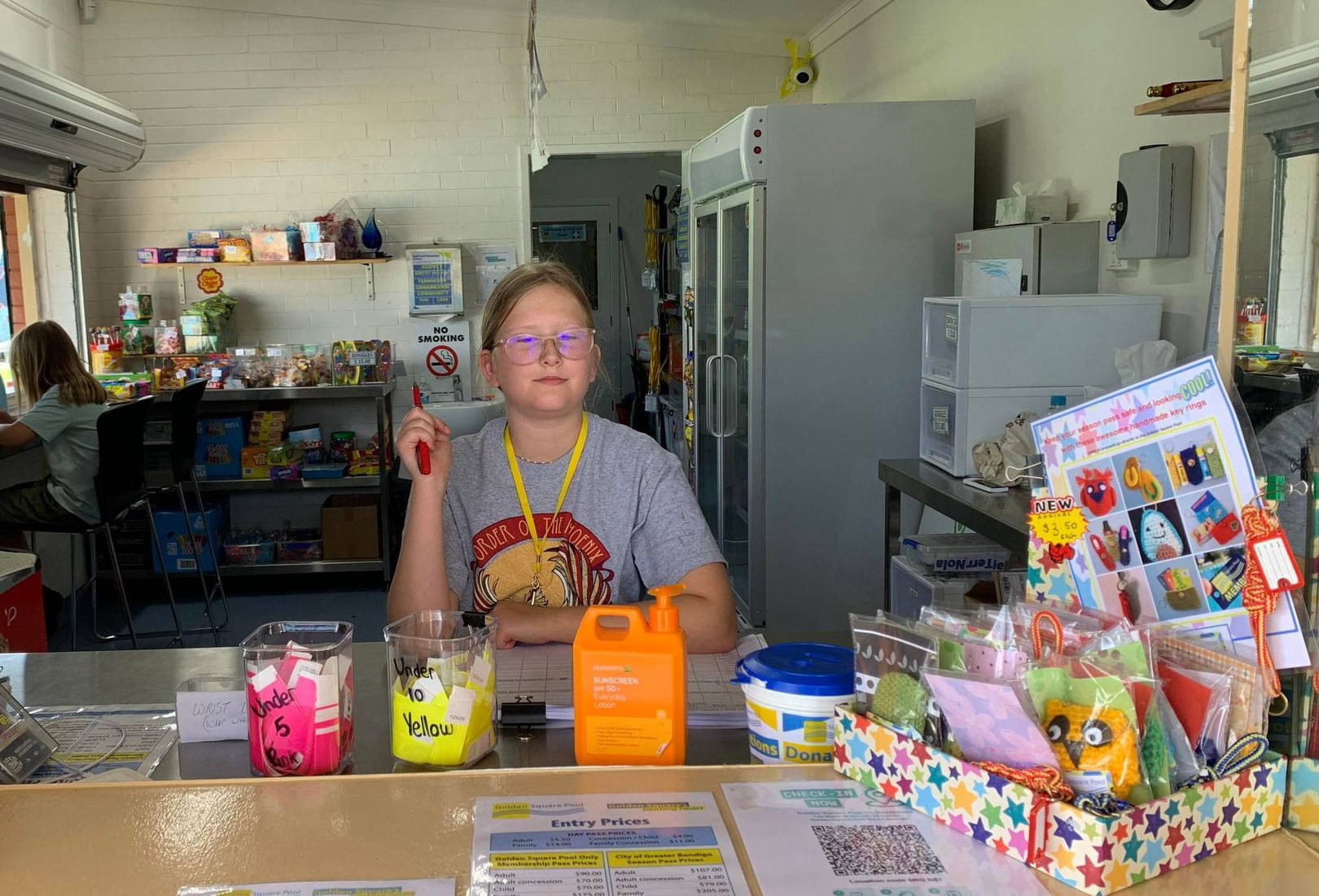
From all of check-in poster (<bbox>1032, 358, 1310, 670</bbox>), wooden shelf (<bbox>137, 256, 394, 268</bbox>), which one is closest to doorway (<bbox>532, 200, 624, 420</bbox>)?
wooden shelf (<bbox>137, 256, 394, 268</bbox>)

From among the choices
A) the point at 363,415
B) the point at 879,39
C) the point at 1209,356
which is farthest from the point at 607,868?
the point at 363,415

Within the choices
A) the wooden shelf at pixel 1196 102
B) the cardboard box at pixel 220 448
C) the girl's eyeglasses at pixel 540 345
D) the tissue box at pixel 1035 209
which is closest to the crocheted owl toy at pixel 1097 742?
the girl's eyeglasses at pixel 540 345

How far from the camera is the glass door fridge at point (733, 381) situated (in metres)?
4.24

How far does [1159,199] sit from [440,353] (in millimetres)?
4177

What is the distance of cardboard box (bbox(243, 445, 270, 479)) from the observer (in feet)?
18.5

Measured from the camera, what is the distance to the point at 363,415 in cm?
621

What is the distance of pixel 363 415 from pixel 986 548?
391 centimetres

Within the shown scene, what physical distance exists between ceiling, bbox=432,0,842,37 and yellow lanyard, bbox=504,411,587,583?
4171 mm

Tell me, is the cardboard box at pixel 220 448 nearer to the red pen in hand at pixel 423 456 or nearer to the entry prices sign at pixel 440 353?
the entry prices sign at pixel 440 353

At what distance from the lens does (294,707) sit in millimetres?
1131

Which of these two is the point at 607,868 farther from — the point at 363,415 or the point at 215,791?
the point at 363,415

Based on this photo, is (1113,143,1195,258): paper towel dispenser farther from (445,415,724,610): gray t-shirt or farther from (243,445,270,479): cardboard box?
(243,445,270,479): cardboard box

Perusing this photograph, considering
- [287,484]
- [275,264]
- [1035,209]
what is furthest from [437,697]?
[275,264]

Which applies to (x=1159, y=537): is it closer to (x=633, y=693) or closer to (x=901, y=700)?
(x=901, y=700)
